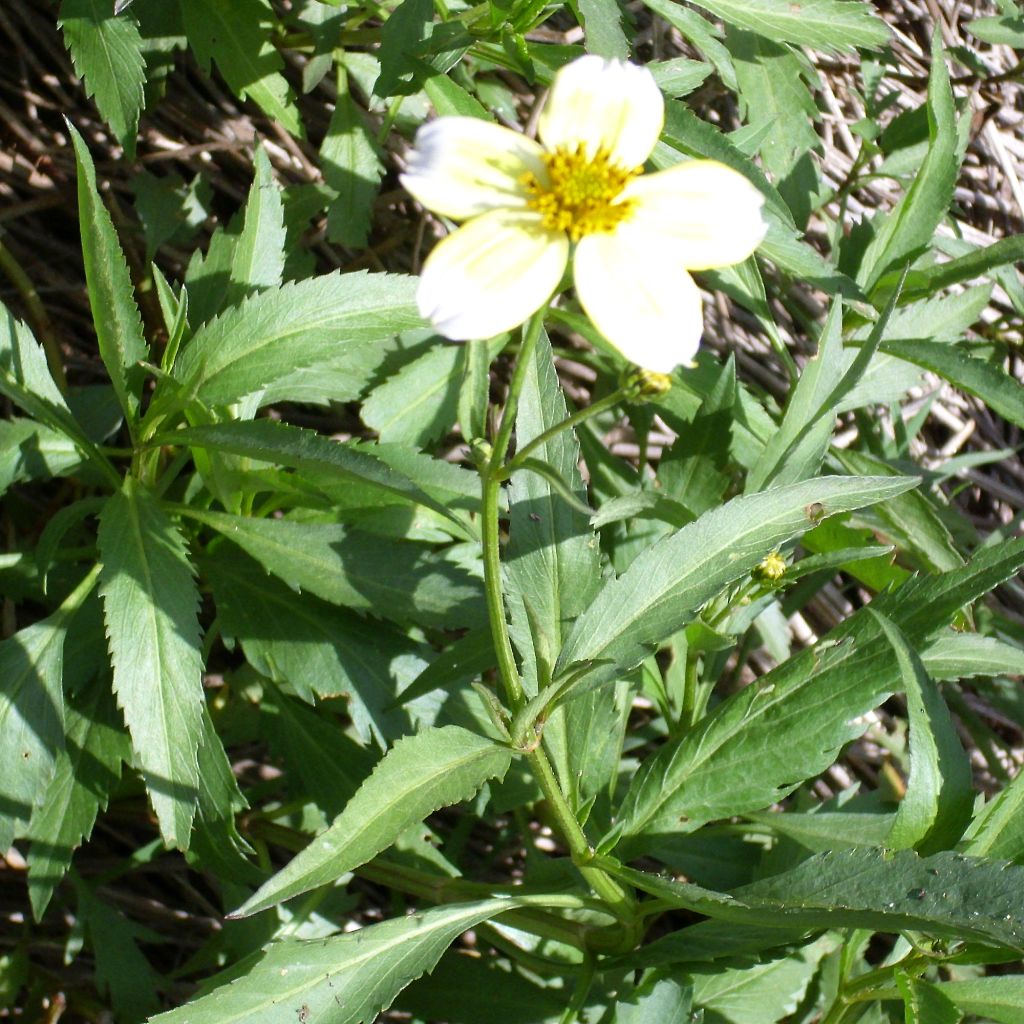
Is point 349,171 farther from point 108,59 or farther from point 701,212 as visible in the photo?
point 701,212

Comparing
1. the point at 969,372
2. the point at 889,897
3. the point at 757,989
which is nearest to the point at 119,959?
the point at 757,989

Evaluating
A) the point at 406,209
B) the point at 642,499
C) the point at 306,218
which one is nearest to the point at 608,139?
the point at 642,499

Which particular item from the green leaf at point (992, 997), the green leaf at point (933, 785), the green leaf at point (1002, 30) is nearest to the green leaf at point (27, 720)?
the green leaf at point (933, 785)

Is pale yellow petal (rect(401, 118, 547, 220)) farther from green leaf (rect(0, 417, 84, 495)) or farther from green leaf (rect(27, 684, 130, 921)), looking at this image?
green leaf (rect(27, 684, 130, 921))

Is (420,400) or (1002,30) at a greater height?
(1002,30)

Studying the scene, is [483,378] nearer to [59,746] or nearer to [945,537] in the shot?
[59,746]
